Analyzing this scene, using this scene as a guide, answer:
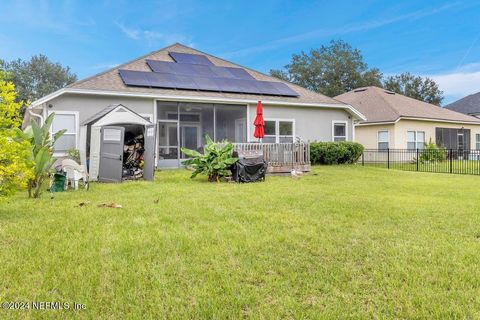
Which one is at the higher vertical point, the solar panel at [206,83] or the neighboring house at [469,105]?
the neighboring house at [469,105]

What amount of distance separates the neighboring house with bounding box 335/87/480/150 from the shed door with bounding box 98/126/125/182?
14.3 meters

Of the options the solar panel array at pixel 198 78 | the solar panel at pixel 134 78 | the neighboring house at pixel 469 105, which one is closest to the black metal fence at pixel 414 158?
the solar panel array at pixel 198 78

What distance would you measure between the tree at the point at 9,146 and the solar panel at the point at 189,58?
13.4m

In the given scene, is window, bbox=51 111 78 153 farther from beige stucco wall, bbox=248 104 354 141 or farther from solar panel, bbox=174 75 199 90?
beige stucco wall, bbox=248 104 354 141

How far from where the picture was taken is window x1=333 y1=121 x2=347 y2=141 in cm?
1806

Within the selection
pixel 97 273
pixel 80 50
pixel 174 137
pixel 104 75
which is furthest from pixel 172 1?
pixel 97 273

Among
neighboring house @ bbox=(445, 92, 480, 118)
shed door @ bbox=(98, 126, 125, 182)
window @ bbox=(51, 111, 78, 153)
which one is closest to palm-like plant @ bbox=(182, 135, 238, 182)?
shed door @ bbox=(98, 126, 125, 182)

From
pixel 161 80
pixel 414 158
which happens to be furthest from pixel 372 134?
pixel 161 80

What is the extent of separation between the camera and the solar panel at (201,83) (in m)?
14.5

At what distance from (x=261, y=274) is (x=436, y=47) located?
99.3 feet

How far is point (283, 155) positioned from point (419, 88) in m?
39.4

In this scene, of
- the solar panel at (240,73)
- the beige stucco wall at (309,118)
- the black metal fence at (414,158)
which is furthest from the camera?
the solar panel at (240,73)

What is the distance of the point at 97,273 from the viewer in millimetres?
3102

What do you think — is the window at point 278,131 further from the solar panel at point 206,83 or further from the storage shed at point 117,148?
the storage shed at point 117,148
